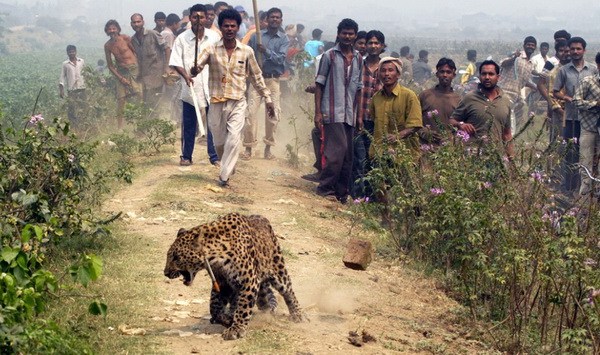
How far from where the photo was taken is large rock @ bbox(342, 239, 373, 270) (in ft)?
28.0

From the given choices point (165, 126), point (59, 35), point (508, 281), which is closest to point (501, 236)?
point (508, 281)

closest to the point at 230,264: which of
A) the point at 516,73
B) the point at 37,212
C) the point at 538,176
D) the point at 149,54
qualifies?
the point at 37,212

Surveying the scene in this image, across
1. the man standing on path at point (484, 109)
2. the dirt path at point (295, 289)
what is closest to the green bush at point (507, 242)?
the dirt path at point (295, 289)

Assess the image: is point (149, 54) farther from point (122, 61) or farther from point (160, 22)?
point (160, 22)

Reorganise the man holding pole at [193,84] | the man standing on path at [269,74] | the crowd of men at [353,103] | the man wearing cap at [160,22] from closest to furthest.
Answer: the crowd of men at [353,103] < the man holding pole at [193,84] < the man standing on path at [269,74] < the man wearing cap at [160,22]

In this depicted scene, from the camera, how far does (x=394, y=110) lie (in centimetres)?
1108

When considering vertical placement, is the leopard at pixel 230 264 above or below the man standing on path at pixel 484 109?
below

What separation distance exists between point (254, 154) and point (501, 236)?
26.1 ft

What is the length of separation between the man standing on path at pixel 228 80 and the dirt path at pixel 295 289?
0.60m

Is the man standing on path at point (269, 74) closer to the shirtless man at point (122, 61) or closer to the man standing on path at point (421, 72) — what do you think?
the shirtless man at point (122, 61)

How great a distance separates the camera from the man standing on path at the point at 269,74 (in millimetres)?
14703

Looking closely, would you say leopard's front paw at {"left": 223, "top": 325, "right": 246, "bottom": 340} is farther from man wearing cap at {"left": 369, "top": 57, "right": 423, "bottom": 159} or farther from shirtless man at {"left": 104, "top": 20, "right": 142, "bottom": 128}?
shirtless man at {"left": 104, "top": 20, "right": 142, "bottom": 128}

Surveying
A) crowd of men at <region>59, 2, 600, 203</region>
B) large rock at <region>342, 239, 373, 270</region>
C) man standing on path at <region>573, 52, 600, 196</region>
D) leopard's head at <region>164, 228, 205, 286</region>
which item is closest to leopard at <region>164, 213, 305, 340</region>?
leopard's head at <region>164, 228, 205, 286</region>

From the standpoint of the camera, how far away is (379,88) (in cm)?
1233
